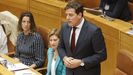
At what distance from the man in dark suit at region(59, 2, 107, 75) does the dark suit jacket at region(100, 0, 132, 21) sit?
5.20ft

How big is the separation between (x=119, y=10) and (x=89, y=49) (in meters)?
1.67

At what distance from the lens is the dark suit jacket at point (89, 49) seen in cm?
292

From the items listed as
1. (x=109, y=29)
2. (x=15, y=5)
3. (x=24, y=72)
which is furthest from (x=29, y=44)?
(x=15, y=5)

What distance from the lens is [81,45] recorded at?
2.96m

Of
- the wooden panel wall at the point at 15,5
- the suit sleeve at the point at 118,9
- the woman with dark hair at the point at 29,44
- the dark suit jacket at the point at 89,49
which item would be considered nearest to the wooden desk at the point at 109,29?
the suit sleeve at the point at 118,9

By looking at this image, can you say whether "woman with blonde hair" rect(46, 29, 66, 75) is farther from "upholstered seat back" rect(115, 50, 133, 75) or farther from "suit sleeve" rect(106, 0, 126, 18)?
"suit sleeve" rect(106, 0, 126, 18)

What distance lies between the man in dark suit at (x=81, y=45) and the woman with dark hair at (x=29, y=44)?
853mm

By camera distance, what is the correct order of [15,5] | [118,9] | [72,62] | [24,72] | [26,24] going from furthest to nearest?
[15,5], [118,9], [26,24], [24,72], [72,62]

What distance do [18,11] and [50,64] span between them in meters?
2.43

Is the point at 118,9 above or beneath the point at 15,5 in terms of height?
above

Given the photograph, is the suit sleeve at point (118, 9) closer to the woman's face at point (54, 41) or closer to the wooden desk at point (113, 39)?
the wooden desk at point (113, 39)

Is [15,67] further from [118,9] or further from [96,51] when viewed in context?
[118,9]

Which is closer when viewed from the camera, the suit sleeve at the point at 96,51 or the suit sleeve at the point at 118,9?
the suit sleeve at the point at 96,51

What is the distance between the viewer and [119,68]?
308cm
